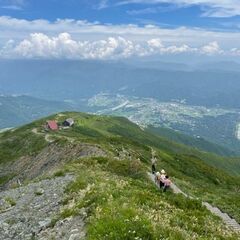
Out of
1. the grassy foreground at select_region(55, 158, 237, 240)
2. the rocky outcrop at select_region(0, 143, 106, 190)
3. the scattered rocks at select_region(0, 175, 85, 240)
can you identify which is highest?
the grassy foreground at select_region(55, 158, 237, 240)

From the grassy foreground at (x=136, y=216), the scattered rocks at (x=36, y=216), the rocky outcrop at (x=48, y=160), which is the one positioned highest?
the grassy foreground at (x=136, y=216)

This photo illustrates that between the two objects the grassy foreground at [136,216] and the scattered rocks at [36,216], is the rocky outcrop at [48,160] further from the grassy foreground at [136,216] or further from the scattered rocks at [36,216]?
the grassy foreground at [136,216]

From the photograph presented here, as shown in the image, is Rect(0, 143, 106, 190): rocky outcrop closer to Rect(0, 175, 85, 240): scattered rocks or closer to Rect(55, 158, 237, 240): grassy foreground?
Rect(0, 175, 85, 240): scattered rocks

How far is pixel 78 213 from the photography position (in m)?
23.7

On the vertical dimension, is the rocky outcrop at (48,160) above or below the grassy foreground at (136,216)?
below

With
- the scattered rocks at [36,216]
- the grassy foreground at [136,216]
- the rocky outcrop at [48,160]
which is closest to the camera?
the grassy foreground at [136,216]

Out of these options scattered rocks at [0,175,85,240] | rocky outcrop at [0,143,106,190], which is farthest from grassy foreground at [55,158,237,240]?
rocky outcrop at [0,143,106,190]

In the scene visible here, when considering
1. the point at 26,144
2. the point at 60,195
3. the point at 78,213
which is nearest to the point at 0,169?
the point at 26,144

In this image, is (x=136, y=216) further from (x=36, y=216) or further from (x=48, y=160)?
(x=48, y=160)

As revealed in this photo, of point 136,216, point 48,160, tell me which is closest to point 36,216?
point 136,216

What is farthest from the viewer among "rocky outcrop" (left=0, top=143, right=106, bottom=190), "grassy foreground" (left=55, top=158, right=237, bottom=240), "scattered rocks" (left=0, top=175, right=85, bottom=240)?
"rocky outcrop" (left=0, top=143, right=106, bottom=190)

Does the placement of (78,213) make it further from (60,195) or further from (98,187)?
(60,195)

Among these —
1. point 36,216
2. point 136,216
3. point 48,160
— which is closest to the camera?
point 136,216

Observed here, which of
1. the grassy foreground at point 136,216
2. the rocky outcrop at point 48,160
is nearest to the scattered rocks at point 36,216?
the grassy foreground at point 136,216
